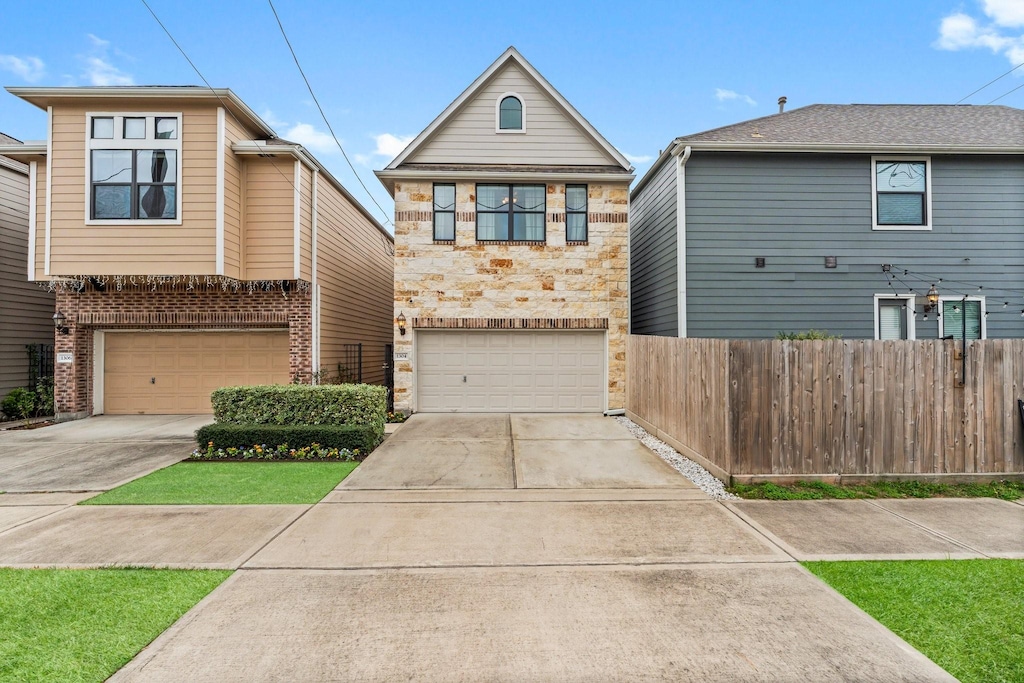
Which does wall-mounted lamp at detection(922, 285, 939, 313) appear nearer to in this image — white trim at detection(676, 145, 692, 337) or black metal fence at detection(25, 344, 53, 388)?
white trim at detection(676, 145, 692, 337)

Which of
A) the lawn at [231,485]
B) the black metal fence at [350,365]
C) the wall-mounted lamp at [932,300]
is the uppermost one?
the wall-mounted lamp at [932,300]

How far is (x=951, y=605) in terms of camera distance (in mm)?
3484

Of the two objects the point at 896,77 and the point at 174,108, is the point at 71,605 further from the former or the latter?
the point at 896,77

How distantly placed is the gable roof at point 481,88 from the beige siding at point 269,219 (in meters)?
2.43

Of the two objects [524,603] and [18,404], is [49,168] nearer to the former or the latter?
[18,404]

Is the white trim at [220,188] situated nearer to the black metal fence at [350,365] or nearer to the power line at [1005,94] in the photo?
the black metal fence at [350,365]

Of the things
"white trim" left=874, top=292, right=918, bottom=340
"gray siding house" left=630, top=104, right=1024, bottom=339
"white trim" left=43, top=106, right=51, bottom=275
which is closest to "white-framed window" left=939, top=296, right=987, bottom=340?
"gray siding house" left=630, top=104, right=1024, bottom=339

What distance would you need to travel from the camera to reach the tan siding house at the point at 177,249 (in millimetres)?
10391

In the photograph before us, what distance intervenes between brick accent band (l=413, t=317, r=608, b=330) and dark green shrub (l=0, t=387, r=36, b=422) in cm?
930

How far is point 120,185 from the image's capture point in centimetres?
1050

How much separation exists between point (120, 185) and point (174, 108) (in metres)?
1.96

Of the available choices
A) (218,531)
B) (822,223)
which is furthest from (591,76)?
(218,531)

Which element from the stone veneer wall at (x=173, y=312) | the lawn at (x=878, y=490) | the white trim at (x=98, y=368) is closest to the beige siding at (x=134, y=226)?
the stone veneer wall at (x=173, y=312)

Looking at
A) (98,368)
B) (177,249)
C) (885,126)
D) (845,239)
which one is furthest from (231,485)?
(885,126)
